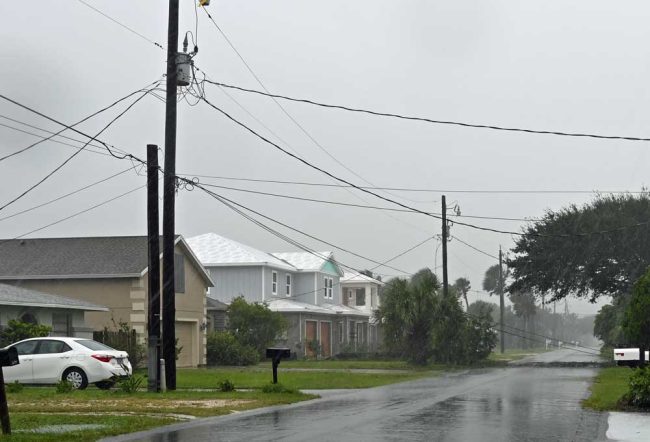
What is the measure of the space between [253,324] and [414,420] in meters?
32.9

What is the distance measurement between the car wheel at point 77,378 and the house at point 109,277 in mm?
11663

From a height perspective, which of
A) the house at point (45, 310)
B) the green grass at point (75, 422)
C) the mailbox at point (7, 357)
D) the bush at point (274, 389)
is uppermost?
the house at point (45, 310)

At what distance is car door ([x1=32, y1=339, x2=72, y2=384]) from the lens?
24.2m

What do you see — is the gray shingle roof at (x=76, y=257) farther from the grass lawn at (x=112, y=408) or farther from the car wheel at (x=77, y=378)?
the grass lawn at (x=112, y=408)

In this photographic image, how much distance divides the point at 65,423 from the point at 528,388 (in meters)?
14.9

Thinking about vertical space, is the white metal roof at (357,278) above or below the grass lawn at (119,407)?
above

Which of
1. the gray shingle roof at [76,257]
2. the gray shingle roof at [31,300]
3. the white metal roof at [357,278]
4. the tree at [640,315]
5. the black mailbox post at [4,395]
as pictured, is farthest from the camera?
the white metal roof at [357,278]

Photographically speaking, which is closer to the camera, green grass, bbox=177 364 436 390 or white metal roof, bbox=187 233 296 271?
green grass, bbox=177 364 436 390

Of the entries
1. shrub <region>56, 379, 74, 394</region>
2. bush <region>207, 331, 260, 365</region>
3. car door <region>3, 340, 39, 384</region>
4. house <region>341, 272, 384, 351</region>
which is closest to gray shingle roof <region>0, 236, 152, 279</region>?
bush <region>207, 331, 260, 365</region>

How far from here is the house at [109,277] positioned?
3925 centimetres

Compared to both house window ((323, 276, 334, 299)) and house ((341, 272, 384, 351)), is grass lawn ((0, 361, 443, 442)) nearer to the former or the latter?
house window ((323, 276, 334, 299))

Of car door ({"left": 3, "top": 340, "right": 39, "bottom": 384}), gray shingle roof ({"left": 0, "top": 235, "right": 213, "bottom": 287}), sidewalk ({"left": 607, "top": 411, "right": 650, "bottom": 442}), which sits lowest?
sidewalk ({"left": 607, "top": 411, "right": 650, "bottom": 442})

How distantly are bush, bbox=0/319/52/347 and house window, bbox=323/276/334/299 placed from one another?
3641 cm

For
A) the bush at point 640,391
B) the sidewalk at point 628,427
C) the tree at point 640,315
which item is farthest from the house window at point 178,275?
the sidewalk at point 628,427
